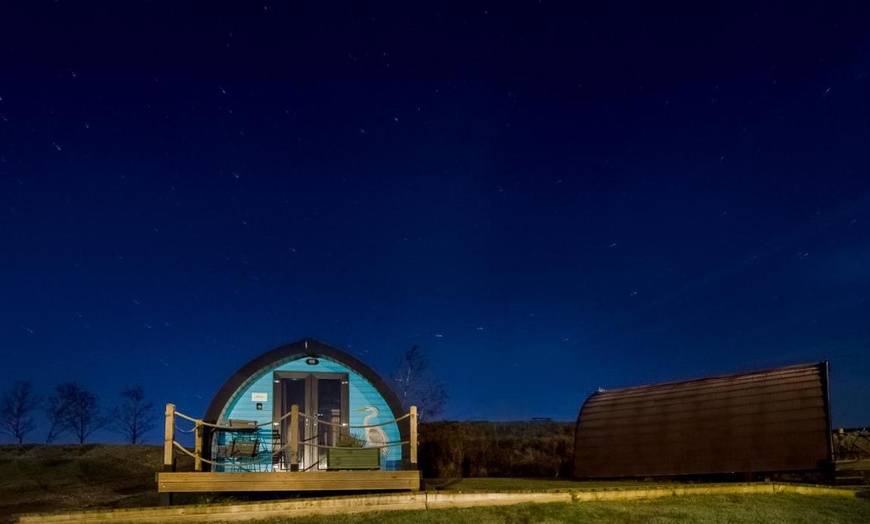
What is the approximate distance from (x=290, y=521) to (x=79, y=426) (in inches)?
1487

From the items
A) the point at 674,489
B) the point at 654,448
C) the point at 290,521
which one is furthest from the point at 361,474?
the point at 654,448

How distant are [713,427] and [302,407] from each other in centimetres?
1039

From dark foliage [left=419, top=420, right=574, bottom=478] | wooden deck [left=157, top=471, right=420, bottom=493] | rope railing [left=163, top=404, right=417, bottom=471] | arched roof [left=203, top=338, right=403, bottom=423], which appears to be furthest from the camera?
dark foliage [left=419, top=420, right=574, bottom=478]

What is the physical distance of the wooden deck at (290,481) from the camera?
13484mm

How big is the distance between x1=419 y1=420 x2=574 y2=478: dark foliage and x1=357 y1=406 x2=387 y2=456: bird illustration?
5.50 meters

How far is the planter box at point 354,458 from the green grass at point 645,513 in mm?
2411

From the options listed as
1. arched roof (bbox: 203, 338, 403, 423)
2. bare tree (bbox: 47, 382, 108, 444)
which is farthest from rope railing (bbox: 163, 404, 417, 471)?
bare tree (bbox: 47, 382, 108, 444)

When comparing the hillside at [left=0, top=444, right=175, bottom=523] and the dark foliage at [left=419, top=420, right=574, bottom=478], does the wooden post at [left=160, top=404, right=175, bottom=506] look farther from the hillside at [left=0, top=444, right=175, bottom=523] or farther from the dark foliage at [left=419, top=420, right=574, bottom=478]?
the dark foliage at [left=419, top=420, right=574, bottom=478]

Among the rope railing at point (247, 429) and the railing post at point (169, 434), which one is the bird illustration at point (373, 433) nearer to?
the rope railing at point (247, 429)

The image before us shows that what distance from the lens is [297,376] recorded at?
18297 mm

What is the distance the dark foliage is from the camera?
23.9 meters

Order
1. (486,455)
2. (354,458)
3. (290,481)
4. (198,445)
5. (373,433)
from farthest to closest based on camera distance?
→ (486,455), (373,433), (198,445), (354,458), (290,481)

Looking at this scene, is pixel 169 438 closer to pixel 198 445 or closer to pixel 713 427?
pixel 198 445

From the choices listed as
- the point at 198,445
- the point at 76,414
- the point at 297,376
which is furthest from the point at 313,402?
the point at 76,414
